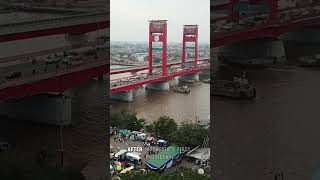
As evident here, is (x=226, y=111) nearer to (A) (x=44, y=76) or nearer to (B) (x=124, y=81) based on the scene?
(A) (x=44, y=76)

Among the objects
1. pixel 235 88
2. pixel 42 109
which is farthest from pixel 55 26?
pixel 235 88

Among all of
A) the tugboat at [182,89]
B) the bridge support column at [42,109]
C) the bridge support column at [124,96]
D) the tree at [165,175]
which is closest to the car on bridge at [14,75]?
the bridge support column at [42,109]

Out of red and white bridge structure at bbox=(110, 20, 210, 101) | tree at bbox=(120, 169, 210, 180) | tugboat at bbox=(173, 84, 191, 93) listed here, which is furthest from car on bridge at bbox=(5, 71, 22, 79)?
tugboat at bbox=(173, 84, 191, 93)

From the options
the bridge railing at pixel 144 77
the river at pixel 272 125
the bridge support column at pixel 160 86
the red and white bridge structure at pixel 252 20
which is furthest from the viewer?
the bridge support column at pixel 160 86

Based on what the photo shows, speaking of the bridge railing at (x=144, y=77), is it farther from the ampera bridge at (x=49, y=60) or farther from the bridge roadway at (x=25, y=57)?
the bridge roadway at (x=25, y=57)

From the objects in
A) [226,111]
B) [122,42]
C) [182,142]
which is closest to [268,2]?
[226,111]

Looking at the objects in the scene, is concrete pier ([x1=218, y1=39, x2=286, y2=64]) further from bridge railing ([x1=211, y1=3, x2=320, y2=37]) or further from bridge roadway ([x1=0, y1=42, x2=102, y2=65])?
bridge roadway ([x1=0, y1=42, x2=102, y2=65])

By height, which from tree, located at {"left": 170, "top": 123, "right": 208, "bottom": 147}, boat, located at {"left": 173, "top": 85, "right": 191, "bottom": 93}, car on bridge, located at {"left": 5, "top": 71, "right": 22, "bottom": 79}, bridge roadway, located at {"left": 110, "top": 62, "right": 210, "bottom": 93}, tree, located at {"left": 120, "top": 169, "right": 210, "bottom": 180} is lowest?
tree, located at {"left": 120, "top": 169, "right": 210, "bottom": 180}
